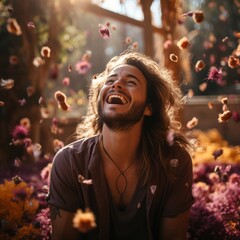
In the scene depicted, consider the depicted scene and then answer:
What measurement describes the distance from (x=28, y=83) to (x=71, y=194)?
4.17 m

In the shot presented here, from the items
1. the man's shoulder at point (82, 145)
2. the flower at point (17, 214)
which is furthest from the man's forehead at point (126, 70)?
the flower at point (17, 214)

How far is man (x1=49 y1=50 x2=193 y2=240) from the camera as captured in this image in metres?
2.54

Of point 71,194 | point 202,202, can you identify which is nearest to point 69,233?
point 71,194

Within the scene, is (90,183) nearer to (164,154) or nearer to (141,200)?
(141,200)

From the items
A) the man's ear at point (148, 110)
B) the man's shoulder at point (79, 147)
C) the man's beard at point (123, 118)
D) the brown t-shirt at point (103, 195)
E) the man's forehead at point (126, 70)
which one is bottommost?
the brown t-shirt at point (103, 195)

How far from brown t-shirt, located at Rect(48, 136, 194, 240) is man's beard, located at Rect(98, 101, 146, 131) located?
247 mm

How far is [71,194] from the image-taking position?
2.55m

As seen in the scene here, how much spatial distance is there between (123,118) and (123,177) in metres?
0.44

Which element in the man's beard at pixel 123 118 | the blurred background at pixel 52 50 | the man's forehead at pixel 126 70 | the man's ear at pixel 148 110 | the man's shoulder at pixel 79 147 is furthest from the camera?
the blurred background at pixel 52 50

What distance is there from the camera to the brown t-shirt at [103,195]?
2543mm

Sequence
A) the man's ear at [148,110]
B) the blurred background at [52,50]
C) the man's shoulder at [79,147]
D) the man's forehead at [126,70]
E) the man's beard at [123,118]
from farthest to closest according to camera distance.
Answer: the blurred background at [52,50] < the man's ear at [148,110] < the man's forehead at [126,70] < the man's shoulder at [79,147] < the man's beard at [123,118]

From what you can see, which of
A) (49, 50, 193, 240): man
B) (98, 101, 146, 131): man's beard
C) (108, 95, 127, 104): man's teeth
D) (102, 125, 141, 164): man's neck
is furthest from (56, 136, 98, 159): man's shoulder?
(108, 95, 127, 104): man's teeth

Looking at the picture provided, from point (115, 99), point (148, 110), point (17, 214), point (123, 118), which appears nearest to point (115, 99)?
point (115, 99)

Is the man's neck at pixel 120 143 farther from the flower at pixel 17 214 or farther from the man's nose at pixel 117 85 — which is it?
the flower at pixel 17 214
